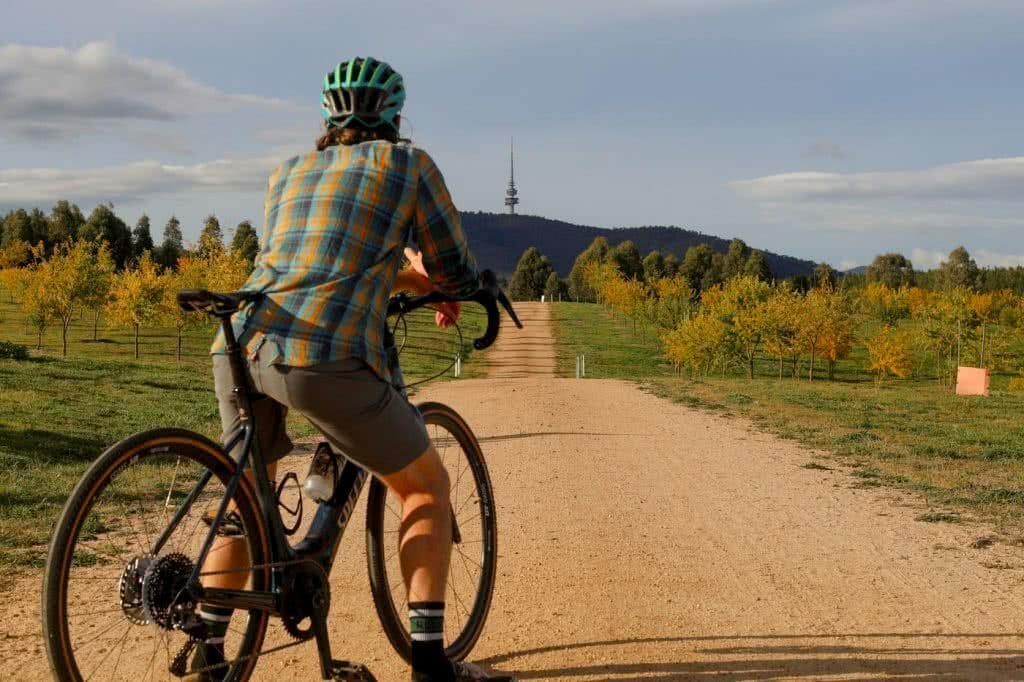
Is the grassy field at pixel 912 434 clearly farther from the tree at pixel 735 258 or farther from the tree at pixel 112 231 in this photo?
the tree at pixel 735 258

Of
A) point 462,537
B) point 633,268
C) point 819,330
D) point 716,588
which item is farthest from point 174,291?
point 633,268

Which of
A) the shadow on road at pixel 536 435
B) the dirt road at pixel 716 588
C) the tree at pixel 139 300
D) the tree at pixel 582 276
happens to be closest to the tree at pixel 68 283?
the tree at pixel 139 300

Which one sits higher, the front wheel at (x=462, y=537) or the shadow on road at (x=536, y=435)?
the front wheel at (x=462, y=537)

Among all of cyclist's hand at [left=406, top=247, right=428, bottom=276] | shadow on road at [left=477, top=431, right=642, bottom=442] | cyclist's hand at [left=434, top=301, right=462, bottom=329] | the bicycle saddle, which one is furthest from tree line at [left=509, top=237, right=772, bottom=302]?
the bicycle saddle

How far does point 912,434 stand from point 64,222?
10651 centimetres

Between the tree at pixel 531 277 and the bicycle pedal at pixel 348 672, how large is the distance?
161192mm

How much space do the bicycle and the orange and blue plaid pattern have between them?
137mm

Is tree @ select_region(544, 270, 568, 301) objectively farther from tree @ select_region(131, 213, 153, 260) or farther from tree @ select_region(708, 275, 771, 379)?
tree @ select_region(708, 275, 771, 379)

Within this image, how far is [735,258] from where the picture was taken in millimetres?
155625

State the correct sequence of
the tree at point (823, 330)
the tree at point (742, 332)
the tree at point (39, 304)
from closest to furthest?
1. the tree at point (39, 304)
2. the tree at point (742, 332)
3. the tree at point (823, 330)

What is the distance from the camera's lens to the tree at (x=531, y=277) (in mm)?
165625

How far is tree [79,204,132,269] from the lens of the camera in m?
98.9

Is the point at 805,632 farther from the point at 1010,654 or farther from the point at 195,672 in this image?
the point at 195,672

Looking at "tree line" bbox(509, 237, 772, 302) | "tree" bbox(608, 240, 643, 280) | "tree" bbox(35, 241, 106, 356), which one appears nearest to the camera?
"tree" bbox(35, 241, 106, 356)
